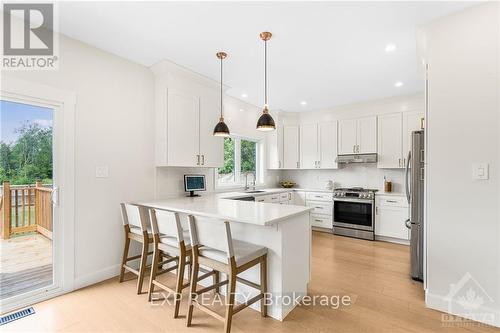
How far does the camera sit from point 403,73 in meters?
3.40

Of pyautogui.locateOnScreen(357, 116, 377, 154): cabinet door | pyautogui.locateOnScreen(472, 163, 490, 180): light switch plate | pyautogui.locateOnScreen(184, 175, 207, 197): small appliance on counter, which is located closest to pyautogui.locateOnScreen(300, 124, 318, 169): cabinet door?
pyautogui.locateOnScreen(357, 116, 377, 154): cabinet door

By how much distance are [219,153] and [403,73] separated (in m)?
2.87

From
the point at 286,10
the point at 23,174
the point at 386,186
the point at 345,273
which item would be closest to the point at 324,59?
the point at 286,10

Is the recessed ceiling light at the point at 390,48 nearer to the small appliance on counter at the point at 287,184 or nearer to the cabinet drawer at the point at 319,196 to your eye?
the cabinet drawer at the point at 319,196

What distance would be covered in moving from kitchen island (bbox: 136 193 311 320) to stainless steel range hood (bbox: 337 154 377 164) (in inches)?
114

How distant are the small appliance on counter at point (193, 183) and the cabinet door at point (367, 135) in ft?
10.4

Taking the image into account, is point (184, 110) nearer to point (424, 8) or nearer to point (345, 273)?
point (424, 8)

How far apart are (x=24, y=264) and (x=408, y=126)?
5740 millimetres

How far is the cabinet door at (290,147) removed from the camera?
5.66m

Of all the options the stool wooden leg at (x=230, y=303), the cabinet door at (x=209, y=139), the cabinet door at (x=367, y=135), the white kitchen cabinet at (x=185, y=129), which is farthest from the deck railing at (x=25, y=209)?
the cabinet door at (x=367, y=135)

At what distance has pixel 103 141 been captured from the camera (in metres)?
2.78

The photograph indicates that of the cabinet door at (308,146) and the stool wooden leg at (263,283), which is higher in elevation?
the cabinet door at (308,146)

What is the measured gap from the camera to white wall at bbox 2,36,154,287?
8.43ft

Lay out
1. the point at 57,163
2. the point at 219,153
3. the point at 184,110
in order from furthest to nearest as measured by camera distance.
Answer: the point at 219,153 < the point at 184,110 < the point at 57,163
